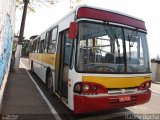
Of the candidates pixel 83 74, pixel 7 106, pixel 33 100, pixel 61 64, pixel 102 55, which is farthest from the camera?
pixel 33 100

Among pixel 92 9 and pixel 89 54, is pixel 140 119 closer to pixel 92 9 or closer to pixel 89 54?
pixel 89 54

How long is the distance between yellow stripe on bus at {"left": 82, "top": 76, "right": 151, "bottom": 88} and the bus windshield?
20 cm

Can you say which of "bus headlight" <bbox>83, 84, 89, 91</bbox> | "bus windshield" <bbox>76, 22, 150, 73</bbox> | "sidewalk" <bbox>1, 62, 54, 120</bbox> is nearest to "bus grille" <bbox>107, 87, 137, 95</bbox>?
"bus windshield" <bbox>76, 22, 150, 73</bbox>

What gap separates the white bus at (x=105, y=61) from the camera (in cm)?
628

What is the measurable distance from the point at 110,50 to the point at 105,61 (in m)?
0.38

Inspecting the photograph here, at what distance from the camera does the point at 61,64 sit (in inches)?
331

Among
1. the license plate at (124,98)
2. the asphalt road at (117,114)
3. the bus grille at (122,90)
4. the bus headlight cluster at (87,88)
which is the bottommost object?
the asphalt road at (117,114)

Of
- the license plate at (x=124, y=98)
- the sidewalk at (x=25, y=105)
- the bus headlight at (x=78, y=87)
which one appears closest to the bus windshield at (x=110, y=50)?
the bus headlight at (x=78, y=87)

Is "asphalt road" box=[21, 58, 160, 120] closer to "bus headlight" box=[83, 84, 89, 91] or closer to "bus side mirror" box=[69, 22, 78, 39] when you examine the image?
"bus headlight" box=[83, 84, 89, 91]

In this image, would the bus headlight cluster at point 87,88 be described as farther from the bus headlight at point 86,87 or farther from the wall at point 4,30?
the wall at point 4,30

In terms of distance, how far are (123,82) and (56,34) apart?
12.0 ft

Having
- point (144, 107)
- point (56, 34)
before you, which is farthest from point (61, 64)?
→ point (144, 107)

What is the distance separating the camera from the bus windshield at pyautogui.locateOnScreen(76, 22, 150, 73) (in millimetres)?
6484

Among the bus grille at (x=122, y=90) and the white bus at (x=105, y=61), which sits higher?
the white bus at (x=105, y=61)
